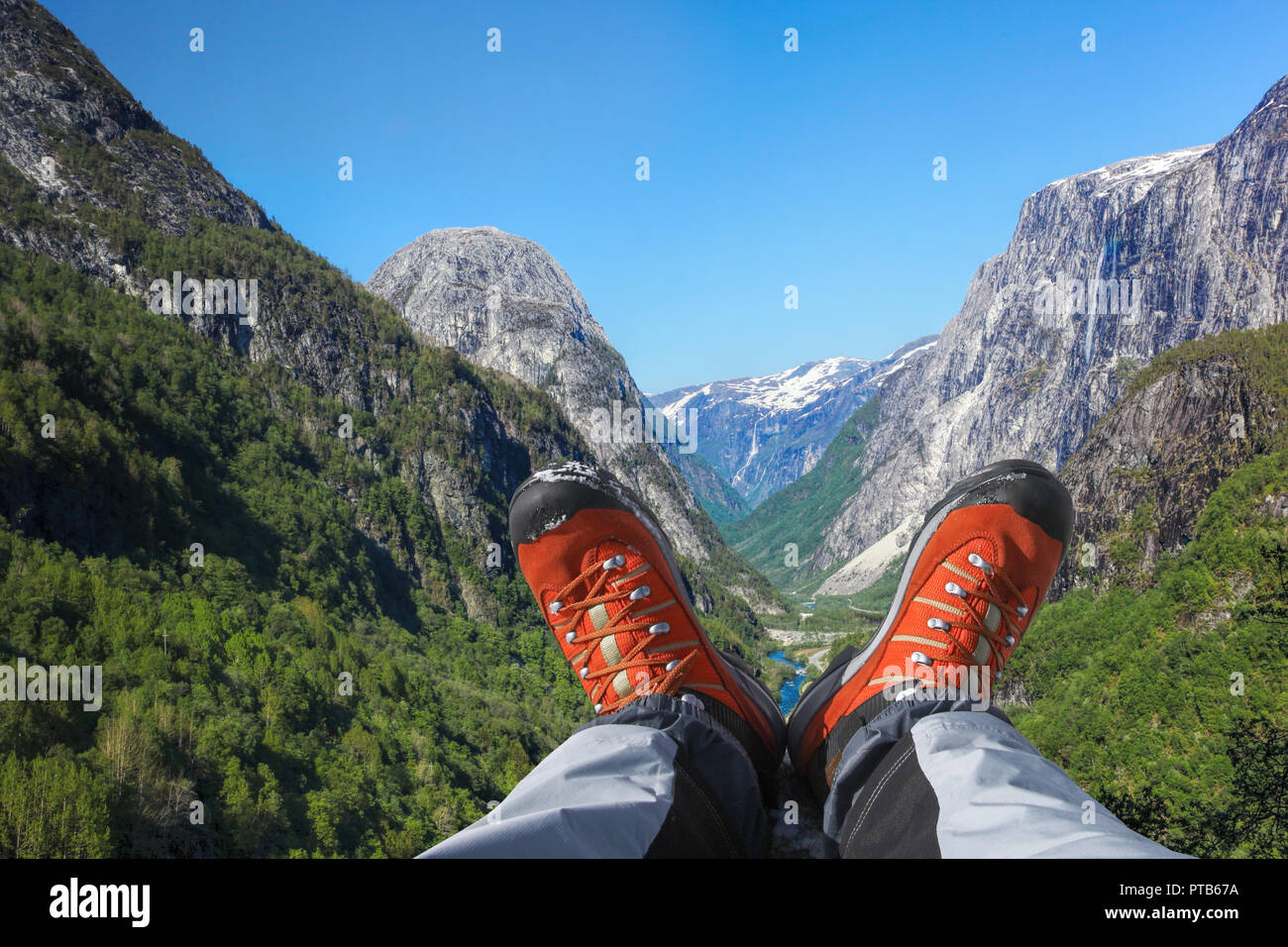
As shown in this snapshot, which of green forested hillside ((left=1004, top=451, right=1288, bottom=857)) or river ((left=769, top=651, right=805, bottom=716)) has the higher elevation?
green forested hillside ((left=1004, top=451, right=1288, bottom=857))

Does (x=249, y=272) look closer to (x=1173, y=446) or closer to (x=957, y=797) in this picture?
(x=957, y=797)

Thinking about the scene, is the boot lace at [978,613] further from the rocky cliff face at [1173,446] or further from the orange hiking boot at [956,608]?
the rocky cliff face at [1173,446]

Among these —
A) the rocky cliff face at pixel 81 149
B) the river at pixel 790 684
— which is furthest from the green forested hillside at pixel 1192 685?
the rocky cliff face at pixel 81 149

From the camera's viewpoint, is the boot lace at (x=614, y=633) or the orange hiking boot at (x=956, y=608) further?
the boot lace at (x=614, y=633)

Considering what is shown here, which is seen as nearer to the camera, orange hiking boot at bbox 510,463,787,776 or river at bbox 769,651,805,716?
orange hiking boot at bbox 510,463,787,776

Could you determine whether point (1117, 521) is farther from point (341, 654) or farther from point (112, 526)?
point (112, 526)

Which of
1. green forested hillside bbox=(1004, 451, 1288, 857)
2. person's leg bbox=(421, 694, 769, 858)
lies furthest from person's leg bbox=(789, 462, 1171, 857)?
green forested hillside bbox=(1004, 451, 1288, 857)
